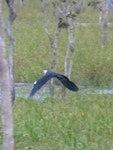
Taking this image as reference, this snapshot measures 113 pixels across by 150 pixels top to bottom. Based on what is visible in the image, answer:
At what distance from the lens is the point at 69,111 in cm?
565

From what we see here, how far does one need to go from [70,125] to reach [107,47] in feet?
17.1

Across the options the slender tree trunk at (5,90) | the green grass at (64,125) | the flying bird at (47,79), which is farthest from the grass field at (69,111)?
the slender tree trunk at (5,90)

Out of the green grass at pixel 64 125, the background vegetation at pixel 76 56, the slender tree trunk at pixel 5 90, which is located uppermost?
the slender tree trunk at pixel 5 90

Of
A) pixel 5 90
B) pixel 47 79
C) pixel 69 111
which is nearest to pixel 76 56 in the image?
pixel 47 79

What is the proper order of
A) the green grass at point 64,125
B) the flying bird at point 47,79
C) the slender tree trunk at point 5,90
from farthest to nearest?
the flying bird at point 47,79
the green grass at point 64,125
the slender tree trunk at point 5,90

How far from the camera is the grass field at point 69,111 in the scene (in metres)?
4.93

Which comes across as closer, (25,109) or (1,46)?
(1,46)

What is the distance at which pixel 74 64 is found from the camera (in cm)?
869

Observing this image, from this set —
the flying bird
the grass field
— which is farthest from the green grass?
the flying bird

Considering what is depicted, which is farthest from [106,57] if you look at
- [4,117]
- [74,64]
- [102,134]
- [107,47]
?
[4,117]

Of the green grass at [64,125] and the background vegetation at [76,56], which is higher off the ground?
the green grass at [64,125]

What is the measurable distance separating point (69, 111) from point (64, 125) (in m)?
0.43

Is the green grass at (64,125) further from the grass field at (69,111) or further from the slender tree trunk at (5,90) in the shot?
the slender tree trunk at (5,90)

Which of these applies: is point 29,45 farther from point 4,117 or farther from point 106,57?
point 4,117
